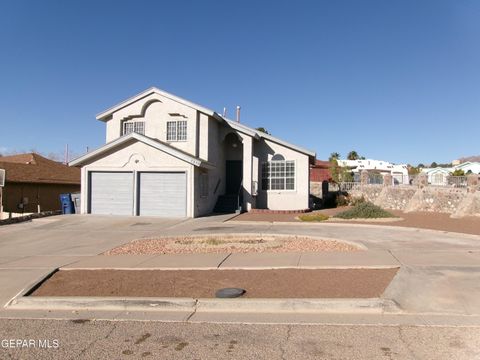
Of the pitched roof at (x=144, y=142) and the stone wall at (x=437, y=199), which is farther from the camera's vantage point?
the stone wall at (x=437, y=199)

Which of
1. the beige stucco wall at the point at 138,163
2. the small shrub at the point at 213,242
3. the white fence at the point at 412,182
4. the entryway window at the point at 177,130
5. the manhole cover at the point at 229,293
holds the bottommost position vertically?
the manhole cover at the point at 229,293

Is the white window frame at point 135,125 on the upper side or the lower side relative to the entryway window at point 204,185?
upper

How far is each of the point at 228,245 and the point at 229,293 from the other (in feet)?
16.7

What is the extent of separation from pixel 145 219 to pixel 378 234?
10886 mm

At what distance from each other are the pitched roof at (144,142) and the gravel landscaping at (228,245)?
762 cm

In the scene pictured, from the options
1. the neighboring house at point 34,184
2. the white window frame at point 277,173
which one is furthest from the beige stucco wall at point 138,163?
the neighboring house at point 34,184

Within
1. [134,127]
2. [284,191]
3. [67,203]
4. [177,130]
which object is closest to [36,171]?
[67,203]

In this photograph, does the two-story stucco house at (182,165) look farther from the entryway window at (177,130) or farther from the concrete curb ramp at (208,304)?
the concrete curb ramp at (208,304)

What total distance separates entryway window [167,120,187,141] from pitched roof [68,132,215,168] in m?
2.14

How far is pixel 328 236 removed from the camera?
44.4 feet

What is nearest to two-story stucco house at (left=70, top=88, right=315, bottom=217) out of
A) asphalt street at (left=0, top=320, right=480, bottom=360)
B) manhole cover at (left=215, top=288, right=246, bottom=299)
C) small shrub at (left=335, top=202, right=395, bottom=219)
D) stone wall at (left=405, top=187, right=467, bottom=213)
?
small shrub at (left=335, top=202, right=395, bottom=219)

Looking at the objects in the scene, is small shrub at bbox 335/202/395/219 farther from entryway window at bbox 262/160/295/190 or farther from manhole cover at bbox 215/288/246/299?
manhole cover at bbox 215/288/246/299

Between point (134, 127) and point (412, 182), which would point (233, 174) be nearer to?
point (134, 127)

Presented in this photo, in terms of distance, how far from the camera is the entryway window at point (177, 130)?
24281 millimetres
